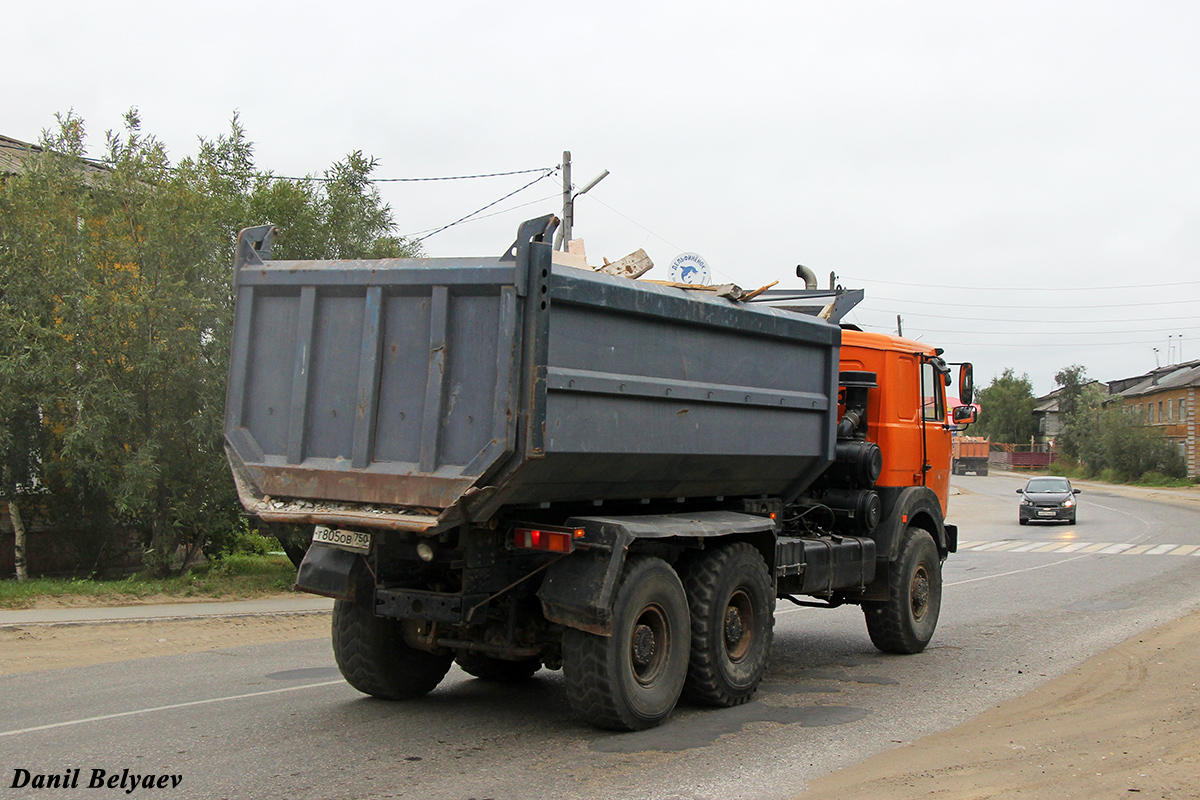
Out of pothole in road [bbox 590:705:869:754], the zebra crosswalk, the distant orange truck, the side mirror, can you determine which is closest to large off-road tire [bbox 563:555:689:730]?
pothole in road [bbox 590:705:869:754]

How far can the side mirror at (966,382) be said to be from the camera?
10344mm

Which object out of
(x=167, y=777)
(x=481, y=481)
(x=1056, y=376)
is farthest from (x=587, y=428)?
(x=1056, y=376)

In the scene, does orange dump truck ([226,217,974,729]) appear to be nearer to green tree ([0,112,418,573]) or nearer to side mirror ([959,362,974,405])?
side mirror ([959,362,974,405])

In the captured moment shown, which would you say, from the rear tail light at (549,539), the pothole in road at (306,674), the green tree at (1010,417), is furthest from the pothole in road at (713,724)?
the green tree at (1010,417)

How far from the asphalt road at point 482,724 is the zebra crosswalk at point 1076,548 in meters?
12.3

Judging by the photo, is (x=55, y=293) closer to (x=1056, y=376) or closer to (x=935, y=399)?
(x=935, y=399)

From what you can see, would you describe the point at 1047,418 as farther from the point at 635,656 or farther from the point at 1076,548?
the point at 635,656

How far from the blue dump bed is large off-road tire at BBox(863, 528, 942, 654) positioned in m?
3.10

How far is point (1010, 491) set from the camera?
55938 mm

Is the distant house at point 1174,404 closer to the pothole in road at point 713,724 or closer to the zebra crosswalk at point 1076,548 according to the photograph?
the zebra crosswalk at point 1076,548

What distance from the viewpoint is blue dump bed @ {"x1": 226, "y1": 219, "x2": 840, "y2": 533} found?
5.82 meters

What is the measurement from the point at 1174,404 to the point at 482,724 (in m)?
75.4

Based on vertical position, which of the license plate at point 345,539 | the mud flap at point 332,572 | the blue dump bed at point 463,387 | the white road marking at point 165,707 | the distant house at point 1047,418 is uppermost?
the distant house at point 1047,418

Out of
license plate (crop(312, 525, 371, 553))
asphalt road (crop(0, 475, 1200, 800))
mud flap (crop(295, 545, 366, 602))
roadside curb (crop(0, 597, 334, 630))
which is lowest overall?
roadside curb (crop(0, 597, 334, 630))
